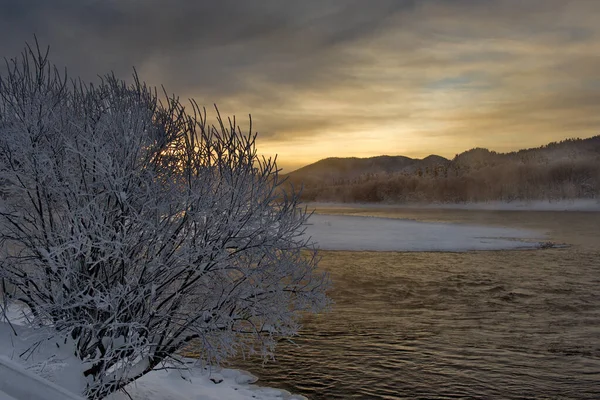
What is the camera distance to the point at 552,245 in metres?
37.3

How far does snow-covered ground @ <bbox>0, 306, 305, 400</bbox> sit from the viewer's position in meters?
6.10

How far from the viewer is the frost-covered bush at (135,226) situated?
7844mm

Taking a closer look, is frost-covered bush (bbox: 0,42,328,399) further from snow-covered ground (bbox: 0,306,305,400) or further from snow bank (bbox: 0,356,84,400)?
snow bank (bbox: 0,356,84,400)

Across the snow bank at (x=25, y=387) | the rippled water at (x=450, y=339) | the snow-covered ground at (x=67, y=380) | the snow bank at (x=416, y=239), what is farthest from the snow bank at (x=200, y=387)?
the snow bank at (x=416, y=239)

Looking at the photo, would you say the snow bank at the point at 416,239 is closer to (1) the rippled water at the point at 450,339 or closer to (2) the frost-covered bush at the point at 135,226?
(1) the rippled water at the point at 450,339

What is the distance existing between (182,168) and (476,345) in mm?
9803

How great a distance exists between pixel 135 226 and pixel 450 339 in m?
10.4

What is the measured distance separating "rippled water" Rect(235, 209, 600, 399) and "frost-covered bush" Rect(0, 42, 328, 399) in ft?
13.1

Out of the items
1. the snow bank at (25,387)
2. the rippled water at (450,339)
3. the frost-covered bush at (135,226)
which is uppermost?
the frost-covered bush at (135,226)

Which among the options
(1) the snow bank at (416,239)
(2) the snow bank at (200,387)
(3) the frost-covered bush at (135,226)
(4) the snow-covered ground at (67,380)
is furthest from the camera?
(1) the snow bank at (416,239)

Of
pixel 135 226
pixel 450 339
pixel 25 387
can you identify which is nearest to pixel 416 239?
pixel 450 339

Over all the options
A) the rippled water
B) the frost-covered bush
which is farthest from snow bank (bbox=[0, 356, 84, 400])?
the rippled water

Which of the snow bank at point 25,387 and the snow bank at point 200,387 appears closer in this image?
the snow bank at point 25,387

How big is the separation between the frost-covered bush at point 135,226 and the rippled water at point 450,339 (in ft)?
13.1
